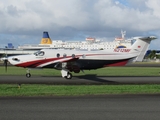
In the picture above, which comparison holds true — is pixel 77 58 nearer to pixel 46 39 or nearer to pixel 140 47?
pixel 140 47

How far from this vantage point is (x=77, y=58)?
81.4 feet

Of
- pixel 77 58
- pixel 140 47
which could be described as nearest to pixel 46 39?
pixel 140 47

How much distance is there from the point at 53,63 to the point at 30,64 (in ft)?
6.99

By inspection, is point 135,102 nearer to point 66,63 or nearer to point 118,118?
point 118,118

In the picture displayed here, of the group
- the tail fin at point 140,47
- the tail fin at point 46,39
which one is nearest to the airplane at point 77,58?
the tail fin at point 140,47

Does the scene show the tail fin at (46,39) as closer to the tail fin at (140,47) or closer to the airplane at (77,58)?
the airplane at (77,58)

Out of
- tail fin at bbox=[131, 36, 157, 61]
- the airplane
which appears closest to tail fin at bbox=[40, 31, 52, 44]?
the airplane

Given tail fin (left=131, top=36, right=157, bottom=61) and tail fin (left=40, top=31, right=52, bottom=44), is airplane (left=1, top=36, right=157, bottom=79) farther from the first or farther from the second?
tail fin (left=40, top=31, right=52, bottom=44)

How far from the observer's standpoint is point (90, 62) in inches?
1067

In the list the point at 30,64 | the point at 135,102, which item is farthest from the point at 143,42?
Result: the point at 135,102

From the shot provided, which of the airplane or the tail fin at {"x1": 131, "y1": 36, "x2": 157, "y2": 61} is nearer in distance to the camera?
the airplane

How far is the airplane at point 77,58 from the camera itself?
25.8 m

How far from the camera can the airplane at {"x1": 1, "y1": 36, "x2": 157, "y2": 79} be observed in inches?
1017

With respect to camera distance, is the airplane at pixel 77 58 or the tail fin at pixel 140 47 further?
the tail fin at pixel 140 47
